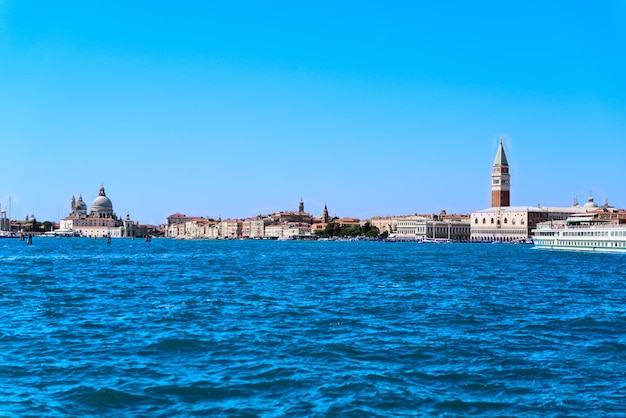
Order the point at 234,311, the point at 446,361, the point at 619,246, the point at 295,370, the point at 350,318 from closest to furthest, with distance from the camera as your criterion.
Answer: the point at 295,370 < the point at 446,361 < the point at 350,318 < the point at 234,311 < the point at 619,246

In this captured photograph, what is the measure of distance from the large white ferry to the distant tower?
84.0 metres

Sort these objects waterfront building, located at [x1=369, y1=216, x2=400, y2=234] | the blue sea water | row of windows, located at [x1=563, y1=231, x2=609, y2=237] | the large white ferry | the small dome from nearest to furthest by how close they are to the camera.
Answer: the blue sea water
the large white ferry
row of windows, located at [x1=563, y1=231, x2=609, y2=237]
the small dome
waterfront building, located at [x1=369, y1=216, x2=400, y2=234]

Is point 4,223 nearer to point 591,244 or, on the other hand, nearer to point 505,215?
point 505,215

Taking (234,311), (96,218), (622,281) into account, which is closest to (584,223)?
(622,281)

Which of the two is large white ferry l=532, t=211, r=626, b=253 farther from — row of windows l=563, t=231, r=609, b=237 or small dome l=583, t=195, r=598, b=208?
small dome l=583, t=195, r=598, b=208

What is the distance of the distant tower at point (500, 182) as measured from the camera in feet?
565

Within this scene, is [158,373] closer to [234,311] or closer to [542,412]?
[542,412]

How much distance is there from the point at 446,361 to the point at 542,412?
3.02 m

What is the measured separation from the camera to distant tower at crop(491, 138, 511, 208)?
565ft

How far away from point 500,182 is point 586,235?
104935mm

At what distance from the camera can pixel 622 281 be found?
105 feet

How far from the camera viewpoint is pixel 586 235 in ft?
225

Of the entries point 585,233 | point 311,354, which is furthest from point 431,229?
point 311,354

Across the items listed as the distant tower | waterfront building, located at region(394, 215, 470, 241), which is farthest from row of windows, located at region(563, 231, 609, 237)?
the distant tower
